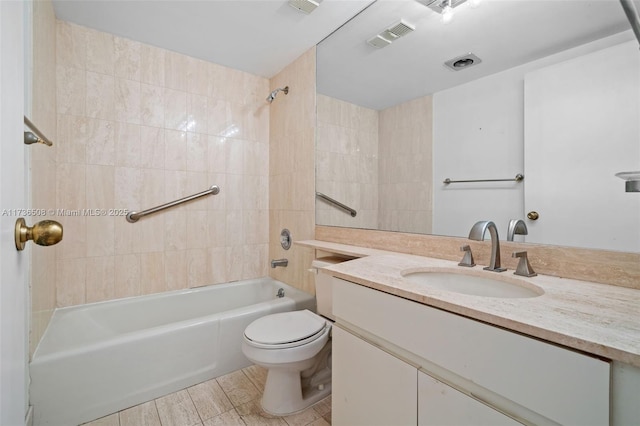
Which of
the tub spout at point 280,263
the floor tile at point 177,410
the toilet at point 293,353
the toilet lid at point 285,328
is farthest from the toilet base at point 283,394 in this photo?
the tub spout at point 280,263

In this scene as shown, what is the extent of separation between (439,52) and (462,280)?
113 centimetres

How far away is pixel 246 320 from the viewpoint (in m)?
1.79

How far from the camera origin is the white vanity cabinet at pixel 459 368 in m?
0.54

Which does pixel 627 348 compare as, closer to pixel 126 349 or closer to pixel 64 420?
pixel 126 349

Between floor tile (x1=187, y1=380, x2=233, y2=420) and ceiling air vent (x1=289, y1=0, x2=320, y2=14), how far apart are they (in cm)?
227

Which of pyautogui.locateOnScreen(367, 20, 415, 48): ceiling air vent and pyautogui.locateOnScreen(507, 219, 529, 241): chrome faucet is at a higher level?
pyautogui.locateOnScreen(367, 20, 415, 48): ceiling air vent

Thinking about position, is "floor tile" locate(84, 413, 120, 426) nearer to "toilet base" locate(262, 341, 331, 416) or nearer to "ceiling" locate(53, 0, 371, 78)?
"toilet base" locate(262, 341, 331, 416)

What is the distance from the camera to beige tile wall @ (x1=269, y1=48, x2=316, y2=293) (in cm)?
212

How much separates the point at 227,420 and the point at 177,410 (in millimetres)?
292

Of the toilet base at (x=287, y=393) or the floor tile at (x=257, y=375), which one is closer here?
the toilet base at (x=287, y=393)

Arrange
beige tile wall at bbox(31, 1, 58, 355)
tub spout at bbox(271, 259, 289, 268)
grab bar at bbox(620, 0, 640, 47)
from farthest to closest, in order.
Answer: tub spout at bbox(271, 259, 289, 268) < beige tile wall at bbox(31, 1, 58, 355) < grab bar at bbox(620, 0, 640, 47)

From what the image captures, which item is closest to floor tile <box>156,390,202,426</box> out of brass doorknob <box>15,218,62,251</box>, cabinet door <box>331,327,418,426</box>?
cabinet door <box>331,327,418,426</box>

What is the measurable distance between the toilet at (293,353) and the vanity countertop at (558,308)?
0.56m

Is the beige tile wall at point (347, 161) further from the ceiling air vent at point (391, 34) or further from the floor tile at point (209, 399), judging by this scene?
the floor tile at point (209, 399)
